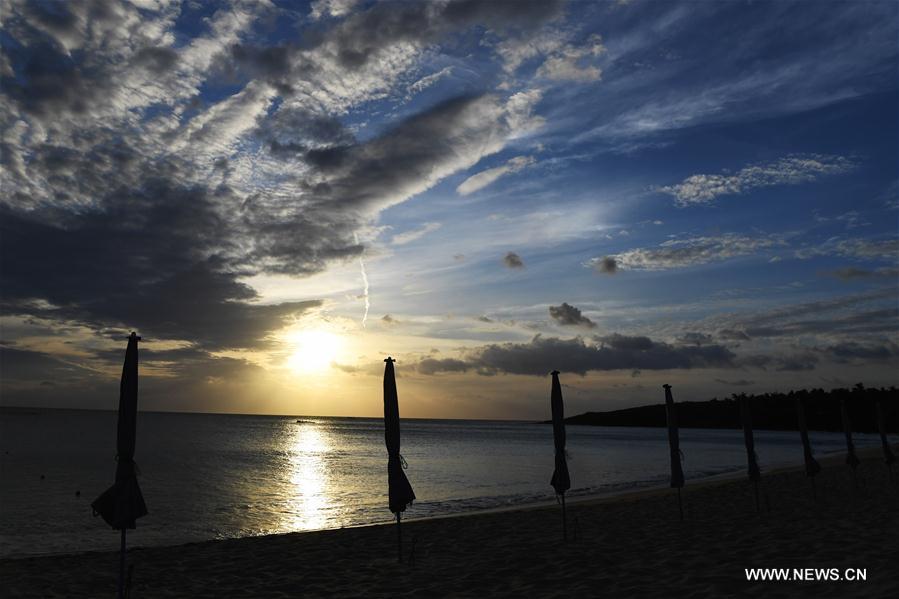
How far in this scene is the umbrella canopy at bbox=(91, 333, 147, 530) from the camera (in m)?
9.44

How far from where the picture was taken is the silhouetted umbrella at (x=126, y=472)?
9.44 meters

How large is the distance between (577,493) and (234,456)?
156 feet

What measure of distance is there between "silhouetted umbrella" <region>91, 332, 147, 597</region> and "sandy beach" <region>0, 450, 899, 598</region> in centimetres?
297

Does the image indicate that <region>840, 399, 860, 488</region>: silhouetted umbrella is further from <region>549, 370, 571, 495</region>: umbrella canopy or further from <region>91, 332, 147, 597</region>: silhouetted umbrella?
<region>91, 332, 147, 597</region>: silhouetted umbrella

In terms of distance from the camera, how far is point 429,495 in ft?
111

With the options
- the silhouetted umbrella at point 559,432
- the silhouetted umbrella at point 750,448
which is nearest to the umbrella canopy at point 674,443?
the silhouetted umbrella at point 750,448

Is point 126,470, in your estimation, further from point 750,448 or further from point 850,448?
point 850,448

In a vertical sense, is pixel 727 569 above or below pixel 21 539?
above

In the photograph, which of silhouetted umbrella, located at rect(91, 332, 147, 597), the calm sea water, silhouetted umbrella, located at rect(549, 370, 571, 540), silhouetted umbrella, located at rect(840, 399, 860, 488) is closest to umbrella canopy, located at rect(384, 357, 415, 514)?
silhouetted umbrella, located at rect(549, 370, 571, 540)

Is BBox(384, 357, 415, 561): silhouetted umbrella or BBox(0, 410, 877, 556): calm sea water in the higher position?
BBox(384, 357, 415, 561): silhouetted umbrella

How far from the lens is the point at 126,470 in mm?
9617

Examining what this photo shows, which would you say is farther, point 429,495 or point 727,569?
point 429,495

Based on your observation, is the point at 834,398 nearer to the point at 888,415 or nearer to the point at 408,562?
the point at 888,415

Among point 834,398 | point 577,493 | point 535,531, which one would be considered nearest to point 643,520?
point 535,531
